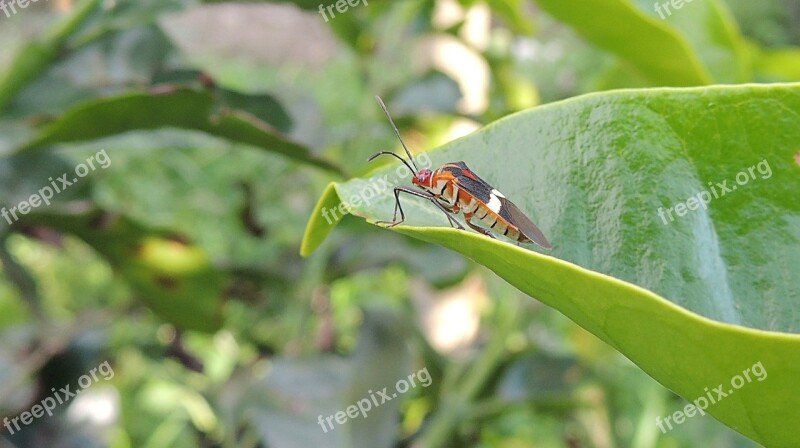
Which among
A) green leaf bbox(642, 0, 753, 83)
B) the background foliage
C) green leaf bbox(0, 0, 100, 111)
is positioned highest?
green leaf bbox(642, 0, 753, 83)

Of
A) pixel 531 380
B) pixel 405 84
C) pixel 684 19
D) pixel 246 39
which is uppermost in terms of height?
pixel 684 19

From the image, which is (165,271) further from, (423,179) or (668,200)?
(668,200)

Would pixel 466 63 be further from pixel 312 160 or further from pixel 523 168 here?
pixel 523 168

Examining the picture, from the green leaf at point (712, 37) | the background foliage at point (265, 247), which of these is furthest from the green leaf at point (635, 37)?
the green leaf at point (712, 37)

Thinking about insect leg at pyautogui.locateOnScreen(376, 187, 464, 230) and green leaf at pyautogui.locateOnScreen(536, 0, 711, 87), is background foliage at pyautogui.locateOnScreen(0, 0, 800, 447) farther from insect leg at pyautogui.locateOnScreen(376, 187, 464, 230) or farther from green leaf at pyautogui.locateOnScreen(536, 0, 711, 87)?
insect leg at pyautogui.locateOnScreen(376, 187, 464, 230)

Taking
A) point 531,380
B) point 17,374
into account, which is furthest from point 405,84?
point 17,374

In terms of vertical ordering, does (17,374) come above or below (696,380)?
below

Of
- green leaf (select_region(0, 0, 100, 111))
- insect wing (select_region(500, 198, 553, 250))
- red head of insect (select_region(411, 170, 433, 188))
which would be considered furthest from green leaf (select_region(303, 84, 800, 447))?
green leaf (select_region(0, 0, 100, 111))
